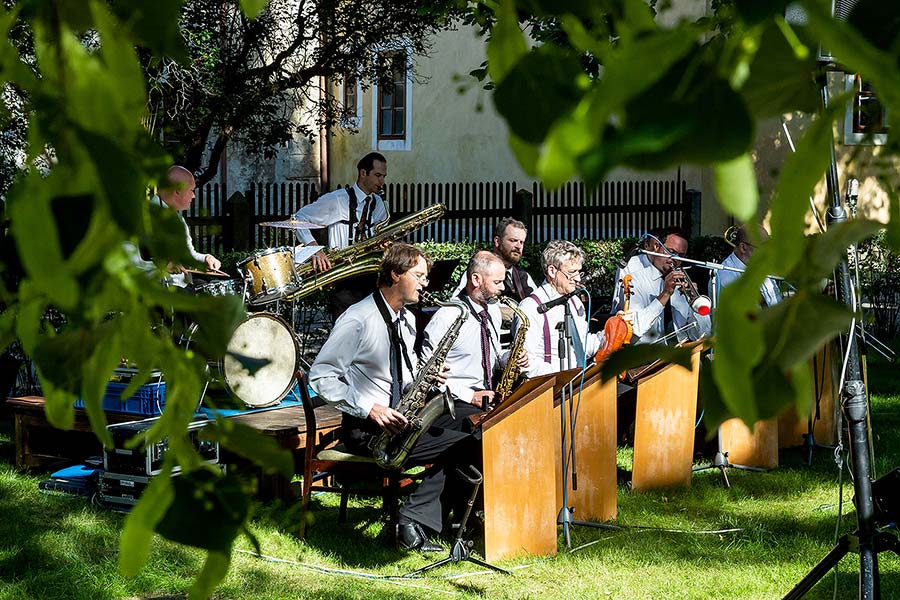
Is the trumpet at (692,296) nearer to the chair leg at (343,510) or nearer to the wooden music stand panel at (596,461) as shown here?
the wooden music stand panel at (596,461)

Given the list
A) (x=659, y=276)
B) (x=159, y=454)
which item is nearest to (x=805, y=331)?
(x=159, y=454)

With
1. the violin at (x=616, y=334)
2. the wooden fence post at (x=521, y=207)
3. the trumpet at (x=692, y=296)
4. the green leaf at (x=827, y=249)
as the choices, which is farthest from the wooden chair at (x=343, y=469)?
the wooden fence post at (x=521, y=207)

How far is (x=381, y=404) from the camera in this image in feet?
21.1

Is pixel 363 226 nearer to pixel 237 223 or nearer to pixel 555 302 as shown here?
→ pixel 555 302

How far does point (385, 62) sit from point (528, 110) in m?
15.2

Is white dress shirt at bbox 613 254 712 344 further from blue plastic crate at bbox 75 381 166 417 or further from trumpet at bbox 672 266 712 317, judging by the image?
blue plastic crate at bbox 75 381 166 417

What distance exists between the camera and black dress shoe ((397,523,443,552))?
21.0 ft

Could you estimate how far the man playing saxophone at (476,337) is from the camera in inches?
280

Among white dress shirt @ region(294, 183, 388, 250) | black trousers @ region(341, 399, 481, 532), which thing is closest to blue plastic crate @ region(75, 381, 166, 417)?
black trousers @ region(341, 399, 481, 532)

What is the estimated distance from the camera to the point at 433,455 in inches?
258

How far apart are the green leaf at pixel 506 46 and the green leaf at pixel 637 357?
0.69ft

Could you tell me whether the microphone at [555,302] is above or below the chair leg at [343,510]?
above

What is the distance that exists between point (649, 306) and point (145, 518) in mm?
8182

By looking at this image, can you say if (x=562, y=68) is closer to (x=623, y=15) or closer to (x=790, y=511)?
(x=623, y=15)
